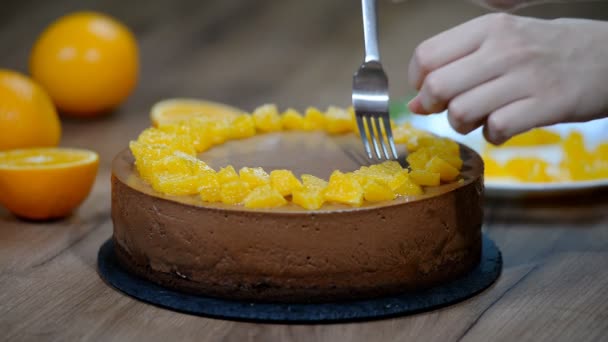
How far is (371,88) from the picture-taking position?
2.27 m

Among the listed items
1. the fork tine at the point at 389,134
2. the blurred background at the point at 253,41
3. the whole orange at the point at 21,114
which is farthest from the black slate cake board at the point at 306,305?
the blurred background at the point at 253,41

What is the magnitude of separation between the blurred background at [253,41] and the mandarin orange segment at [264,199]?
1.91m

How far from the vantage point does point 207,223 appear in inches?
78.0

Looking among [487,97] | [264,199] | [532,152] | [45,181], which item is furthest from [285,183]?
[532,152]

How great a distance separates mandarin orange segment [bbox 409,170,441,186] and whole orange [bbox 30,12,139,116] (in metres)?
1.94

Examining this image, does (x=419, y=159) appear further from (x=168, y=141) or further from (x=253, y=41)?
(x=253, y=41)

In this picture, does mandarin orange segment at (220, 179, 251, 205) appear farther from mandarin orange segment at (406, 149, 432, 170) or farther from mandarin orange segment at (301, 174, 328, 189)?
mandarin orange segment at (406, 149, 432, 170)

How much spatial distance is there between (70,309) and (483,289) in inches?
38.5

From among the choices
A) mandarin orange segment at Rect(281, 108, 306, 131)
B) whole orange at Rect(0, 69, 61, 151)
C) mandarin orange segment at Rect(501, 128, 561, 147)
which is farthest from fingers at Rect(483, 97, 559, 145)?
whole orange at Rect(0, 69, 61, 151)

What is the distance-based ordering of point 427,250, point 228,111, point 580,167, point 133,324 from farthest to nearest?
point 228,111 → point 580,167 → point 427,250 → point 133,324

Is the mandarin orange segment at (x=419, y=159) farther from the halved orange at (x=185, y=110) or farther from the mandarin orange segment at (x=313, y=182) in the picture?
→ the halved orange at (x=185, y=110)

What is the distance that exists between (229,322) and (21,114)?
1.38 metres

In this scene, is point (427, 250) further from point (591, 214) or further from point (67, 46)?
point (67, 46)

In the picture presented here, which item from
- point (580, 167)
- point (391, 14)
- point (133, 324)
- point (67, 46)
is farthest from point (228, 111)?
point (391, 14)
